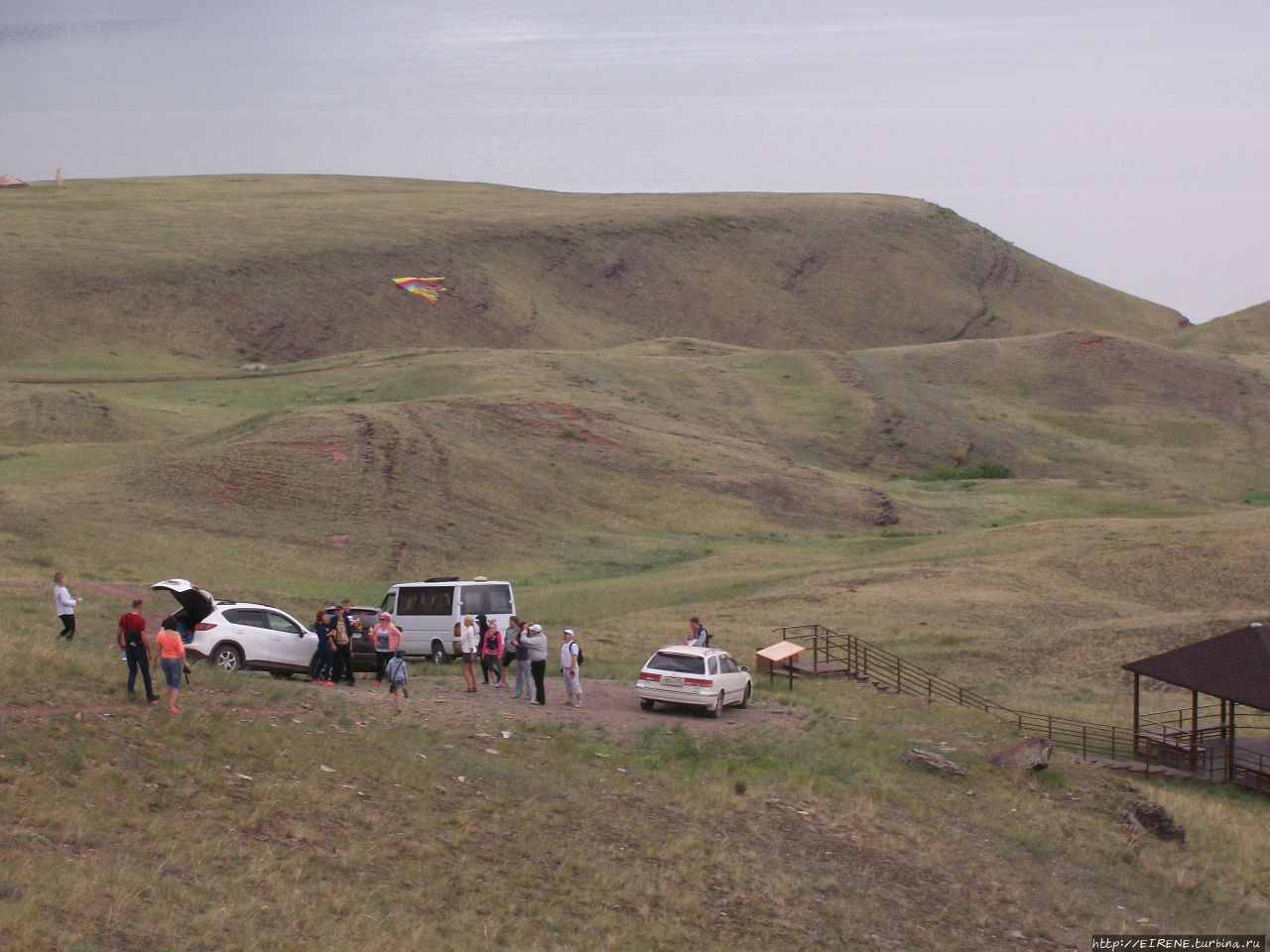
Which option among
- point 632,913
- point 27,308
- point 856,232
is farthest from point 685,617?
point 856,232

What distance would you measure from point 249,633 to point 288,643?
2.59 feet

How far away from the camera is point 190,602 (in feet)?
79.6

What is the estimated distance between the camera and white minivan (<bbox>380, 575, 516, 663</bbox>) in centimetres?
3019

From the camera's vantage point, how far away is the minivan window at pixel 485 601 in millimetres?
30219

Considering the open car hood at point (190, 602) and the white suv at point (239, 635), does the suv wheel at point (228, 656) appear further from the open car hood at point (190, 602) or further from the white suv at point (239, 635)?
the open car hood at point (190, 602)

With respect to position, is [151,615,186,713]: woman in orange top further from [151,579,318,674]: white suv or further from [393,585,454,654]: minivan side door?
[393,585,454,654]: minivan side door

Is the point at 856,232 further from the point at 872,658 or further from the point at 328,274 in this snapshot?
the point at 872,658

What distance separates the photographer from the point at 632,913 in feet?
54.2

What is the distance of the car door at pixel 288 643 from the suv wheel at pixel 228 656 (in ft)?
1.97

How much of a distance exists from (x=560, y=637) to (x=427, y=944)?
69.0ft

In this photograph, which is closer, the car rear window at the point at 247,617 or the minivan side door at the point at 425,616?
the car rear window at the point at 247,617

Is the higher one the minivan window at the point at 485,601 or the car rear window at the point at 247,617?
the minivan window at the point at 485,601

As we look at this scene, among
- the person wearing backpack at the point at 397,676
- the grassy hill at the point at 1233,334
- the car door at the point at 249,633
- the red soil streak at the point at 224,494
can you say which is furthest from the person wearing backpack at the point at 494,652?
the grassy hill at the point at 1233,334

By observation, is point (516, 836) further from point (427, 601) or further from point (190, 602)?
point (427, 601)
